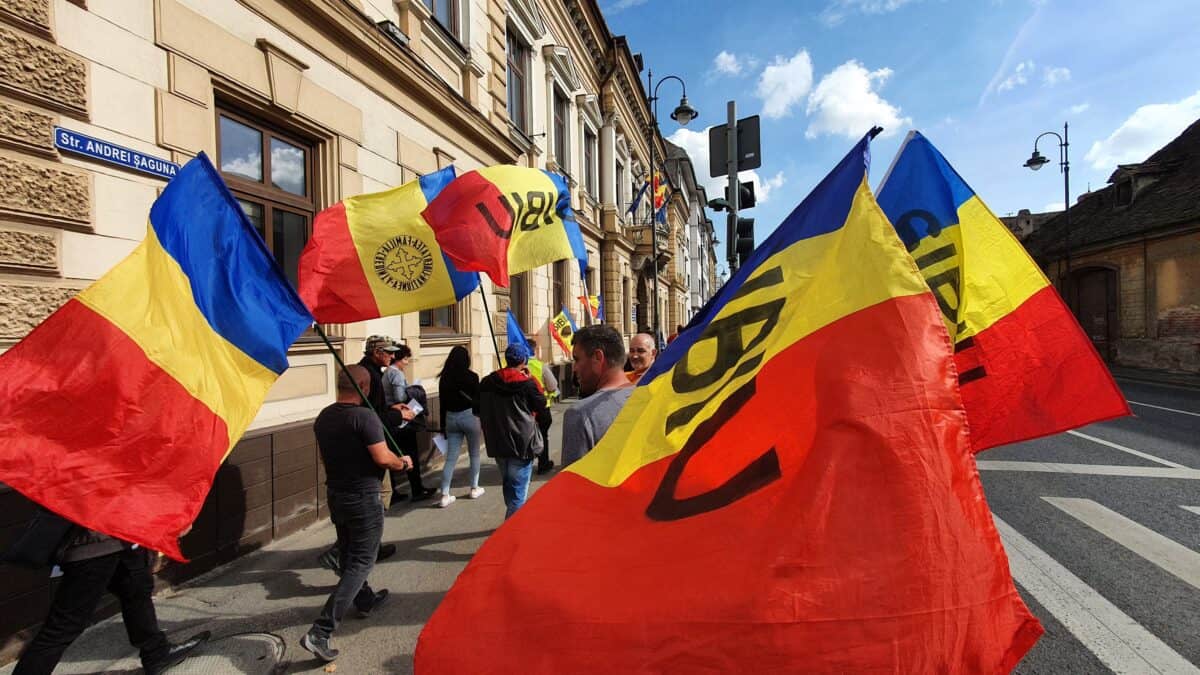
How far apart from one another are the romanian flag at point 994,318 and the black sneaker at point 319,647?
333cm

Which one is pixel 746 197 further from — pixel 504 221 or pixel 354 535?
pixel 354 535

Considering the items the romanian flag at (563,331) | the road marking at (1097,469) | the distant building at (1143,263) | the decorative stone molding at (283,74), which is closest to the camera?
the decorative stone molding at (283,74)

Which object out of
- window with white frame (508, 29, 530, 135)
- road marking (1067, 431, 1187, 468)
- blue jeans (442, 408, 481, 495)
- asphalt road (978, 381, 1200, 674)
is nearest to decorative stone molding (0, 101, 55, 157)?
blue jeans (442, 408, 481, 495)

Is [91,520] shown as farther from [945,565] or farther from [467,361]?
[467,361]

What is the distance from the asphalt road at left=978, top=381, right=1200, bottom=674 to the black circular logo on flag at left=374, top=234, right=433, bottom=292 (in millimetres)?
4354

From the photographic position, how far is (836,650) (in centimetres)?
110

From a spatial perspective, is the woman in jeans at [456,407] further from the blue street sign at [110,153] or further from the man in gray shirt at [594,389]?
the man in gray shirt at [594,389]

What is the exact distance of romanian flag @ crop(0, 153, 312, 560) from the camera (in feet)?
6.86

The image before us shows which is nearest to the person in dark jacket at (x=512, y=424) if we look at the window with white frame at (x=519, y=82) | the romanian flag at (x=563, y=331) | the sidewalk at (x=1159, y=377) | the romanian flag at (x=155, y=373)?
the romanian flag at (x=155, y=373)

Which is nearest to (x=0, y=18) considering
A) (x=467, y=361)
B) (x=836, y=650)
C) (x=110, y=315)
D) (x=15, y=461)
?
(x=110, y=315)

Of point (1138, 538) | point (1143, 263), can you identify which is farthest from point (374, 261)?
point (1143, 263)

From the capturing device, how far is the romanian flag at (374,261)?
12.9ft

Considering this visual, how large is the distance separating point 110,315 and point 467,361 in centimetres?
348

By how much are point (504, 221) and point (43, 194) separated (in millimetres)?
2812
